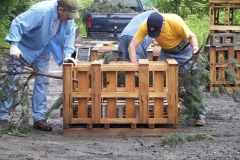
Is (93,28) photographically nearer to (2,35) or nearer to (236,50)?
(2,35)

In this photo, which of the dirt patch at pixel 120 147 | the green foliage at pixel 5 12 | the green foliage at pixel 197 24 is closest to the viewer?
the dirt patch at pixel 120 147

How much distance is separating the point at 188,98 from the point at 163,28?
1.05 m

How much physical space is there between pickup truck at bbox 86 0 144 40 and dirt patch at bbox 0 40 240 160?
14.2 metres

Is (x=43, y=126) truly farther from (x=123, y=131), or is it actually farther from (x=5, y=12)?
(x=5, y=12)

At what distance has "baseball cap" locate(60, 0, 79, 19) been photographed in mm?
8539

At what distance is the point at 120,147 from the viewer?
7.86 m

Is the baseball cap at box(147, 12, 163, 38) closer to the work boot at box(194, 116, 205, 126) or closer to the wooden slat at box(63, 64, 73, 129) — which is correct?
the wooden slat at box(63, 64, 73, 129)

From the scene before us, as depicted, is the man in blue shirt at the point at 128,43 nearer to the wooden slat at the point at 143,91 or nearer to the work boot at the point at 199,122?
the wooden slat at the point at 143,91

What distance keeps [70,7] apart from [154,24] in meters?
1.13

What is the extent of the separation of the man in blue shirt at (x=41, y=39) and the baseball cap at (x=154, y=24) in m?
0.97

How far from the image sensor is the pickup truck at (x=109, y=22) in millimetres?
23527

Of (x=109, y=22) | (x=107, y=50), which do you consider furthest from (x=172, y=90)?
(x=109, y=22)

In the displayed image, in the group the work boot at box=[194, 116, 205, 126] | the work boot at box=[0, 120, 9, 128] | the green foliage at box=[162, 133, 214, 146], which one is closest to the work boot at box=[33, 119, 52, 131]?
the work boot at box=[0, 120, 9, 128]

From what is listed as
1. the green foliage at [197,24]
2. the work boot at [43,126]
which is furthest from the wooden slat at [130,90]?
the green foliage at [197,24]
